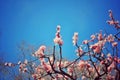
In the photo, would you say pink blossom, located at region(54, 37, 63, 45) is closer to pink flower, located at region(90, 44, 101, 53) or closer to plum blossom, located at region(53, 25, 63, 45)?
plum blossom, located at region(53, 25, 63, 45)

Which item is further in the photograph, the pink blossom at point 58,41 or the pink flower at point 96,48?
the pink flower at point 96,48

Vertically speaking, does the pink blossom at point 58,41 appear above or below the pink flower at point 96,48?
above

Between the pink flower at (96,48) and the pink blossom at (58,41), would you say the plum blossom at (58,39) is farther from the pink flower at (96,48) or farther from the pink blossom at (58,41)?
the pink flower at (96,48)

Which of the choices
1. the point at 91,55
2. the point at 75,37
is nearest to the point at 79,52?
the point at 91,55

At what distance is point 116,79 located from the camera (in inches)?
256

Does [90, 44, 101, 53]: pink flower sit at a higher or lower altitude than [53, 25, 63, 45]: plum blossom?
lower

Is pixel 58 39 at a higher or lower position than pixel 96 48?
higher

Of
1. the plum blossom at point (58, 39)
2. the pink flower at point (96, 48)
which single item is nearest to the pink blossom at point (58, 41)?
the plum blossom at point (58, 39)

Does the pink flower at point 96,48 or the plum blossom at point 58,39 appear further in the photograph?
the pink flower at point 96,48

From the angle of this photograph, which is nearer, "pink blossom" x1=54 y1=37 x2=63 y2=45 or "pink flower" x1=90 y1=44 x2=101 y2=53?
"pink blossom" x1=54 y1=37 x2=63 y2=45

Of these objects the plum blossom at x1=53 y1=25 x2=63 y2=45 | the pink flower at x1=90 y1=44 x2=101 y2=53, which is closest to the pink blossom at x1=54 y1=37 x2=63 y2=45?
the plum blossom at x1=53 y1=25 x2=63 y2=45

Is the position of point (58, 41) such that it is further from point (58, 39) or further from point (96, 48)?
point (96, 48)

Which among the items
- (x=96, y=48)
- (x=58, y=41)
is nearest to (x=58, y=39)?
(x=58, y=41)

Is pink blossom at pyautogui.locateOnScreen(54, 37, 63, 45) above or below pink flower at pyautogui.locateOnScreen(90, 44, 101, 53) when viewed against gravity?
above
